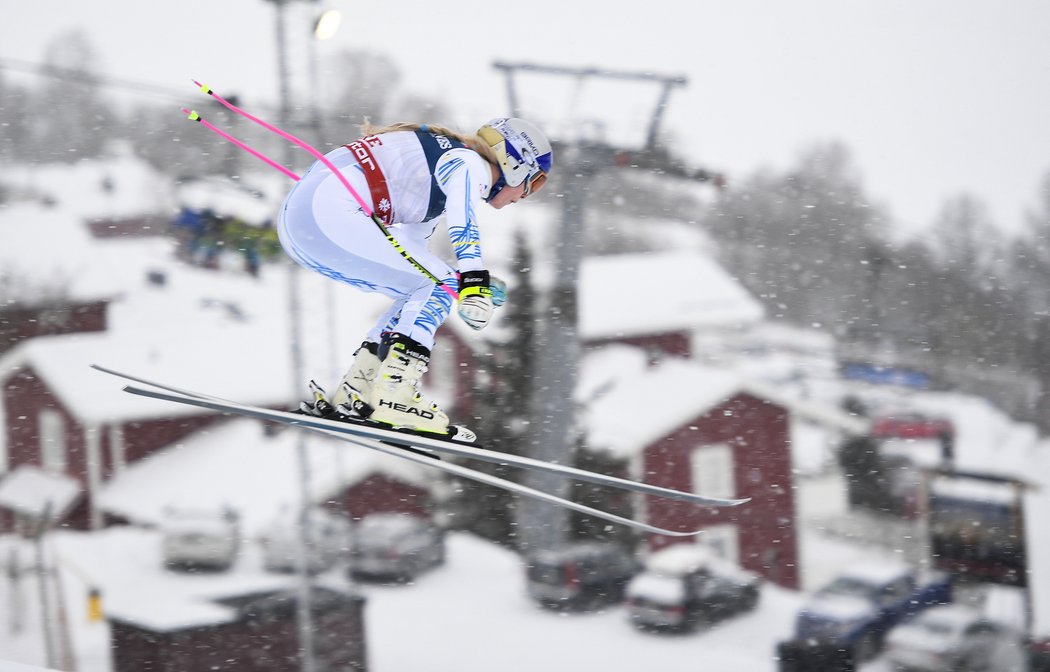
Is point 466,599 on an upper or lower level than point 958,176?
lower

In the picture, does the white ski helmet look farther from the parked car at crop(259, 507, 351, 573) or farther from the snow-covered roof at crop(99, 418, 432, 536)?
the parked car at crop(259, 507, 351, 573)

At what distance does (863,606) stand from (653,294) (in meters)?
4.06

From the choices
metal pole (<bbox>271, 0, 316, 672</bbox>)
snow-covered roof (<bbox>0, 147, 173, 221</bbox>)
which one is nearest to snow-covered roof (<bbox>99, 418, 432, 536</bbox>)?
metal pole (<bbox>271, 0, 316, 672</bbox>)

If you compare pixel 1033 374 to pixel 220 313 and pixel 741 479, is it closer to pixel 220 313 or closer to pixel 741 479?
pixel 741 479

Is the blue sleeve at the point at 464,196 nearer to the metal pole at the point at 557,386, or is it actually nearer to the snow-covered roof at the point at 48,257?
the metal pole at the point at 557,386

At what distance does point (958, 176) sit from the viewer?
33.2 feet

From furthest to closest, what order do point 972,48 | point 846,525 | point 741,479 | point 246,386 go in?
point 972,48
point 846,525
point 741,479
point 246,386

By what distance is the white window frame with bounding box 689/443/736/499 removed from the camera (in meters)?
8.64

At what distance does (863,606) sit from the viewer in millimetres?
9039

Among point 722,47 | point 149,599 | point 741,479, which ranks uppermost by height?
point 722,47

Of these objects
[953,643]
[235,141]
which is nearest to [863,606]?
[953,643]

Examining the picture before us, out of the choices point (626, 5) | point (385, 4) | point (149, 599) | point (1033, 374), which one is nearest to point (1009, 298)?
point (1033, 374)

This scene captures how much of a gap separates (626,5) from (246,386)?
523 centimetres

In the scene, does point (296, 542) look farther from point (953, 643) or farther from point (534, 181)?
point (534, 181)
